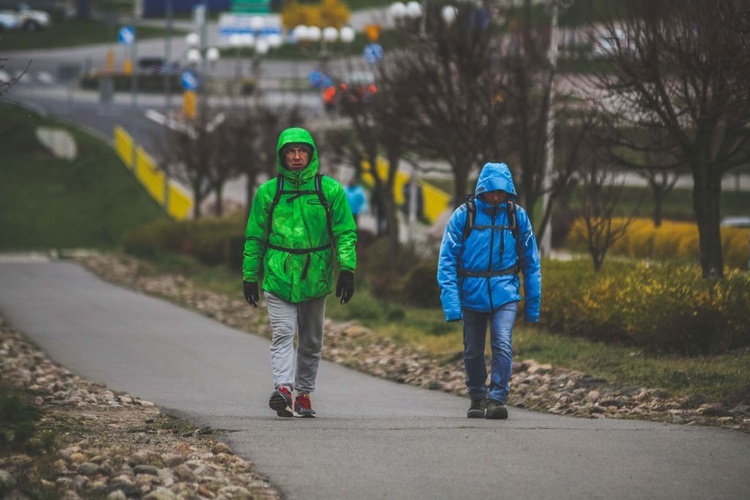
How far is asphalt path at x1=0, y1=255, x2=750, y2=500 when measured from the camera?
6.99 metres

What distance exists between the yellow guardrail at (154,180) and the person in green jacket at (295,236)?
1224 inches

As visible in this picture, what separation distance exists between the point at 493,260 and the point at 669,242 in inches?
685

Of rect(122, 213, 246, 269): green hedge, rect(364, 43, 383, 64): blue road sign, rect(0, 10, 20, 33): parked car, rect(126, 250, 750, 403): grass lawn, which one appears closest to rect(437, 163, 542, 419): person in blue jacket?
rect(126, 250, 750, 403): grass lawn

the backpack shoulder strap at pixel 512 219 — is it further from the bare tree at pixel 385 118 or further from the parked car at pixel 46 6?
the parked car at pixel 46 6

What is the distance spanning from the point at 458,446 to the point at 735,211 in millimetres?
29682

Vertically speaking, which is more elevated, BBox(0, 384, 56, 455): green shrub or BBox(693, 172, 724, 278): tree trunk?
BBox(693, 172, 724, 278): tree trunk

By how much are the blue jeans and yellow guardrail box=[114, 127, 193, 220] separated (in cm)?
3101

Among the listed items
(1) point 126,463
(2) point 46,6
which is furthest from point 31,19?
(1) point 126,463

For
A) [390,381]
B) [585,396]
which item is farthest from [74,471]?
[390,381]

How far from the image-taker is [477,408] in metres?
9.82

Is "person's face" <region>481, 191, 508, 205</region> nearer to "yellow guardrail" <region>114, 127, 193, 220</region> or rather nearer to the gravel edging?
the gravel edging

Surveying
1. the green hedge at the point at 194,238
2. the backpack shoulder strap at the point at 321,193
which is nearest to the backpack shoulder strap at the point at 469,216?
the backpack shoulder strap at the point at 321,193

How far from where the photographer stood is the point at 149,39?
97250 millimetres

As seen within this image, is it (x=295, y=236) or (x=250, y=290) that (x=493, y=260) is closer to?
(x=295, y=236)
